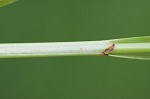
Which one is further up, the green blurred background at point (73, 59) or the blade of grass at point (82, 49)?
the green blurred background at point (73, 59)

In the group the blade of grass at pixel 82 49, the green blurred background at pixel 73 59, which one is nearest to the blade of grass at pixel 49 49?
the blade of grass at pixel 82 49

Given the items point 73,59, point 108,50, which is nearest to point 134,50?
point 108,50

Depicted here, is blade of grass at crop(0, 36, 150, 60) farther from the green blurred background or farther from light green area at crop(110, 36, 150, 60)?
the green blurred background

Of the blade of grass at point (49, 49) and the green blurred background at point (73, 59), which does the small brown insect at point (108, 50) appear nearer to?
the blade of grass at point (49, 49)

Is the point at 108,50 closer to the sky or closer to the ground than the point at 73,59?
closer to the ground

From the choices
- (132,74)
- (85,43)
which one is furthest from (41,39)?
(85,43)

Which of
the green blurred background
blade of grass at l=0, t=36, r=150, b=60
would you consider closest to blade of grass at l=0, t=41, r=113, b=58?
blade of grass at l=0, t=36, r=150, b=60

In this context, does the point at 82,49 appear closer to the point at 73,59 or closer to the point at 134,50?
the point at 134,50

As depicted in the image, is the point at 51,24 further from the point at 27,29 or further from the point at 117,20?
the point at 117,20
